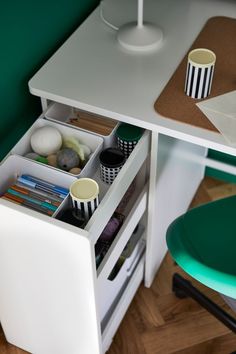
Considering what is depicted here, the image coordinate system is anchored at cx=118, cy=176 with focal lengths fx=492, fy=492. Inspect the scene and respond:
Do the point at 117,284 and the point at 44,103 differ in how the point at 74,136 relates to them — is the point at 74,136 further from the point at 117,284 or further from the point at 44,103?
the point at 117,284

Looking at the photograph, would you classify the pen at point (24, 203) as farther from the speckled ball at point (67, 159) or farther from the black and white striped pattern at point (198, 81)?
the black and white striped pattern at point (198, 81)

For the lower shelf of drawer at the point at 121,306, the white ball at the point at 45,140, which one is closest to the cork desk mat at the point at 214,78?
the white ball at the point at 45,140

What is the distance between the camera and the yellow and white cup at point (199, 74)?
117 cm

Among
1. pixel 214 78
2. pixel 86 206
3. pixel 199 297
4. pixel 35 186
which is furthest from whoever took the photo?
pixel 199 297

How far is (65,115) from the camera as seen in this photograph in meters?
1.37

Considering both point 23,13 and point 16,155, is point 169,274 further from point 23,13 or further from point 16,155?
point 23,13

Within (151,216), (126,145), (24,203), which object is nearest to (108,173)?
(126,145)

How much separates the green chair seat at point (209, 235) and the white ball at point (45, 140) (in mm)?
352

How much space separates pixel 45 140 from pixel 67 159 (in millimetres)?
74

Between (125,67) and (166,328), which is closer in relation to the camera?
(125,67)

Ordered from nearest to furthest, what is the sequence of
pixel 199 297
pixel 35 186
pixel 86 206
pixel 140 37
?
pixel 86 206 → pixel 35 186 → pixel 140 37 → pixel 199 297

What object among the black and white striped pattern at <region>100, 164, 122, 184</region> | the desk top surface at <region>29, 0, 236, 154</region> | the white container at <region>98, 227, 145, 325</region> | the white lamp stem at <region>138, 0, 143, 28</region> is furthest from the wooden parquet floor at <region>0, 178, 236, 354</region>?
the white lamp stem at <region>138, 0, 143, 28</region>

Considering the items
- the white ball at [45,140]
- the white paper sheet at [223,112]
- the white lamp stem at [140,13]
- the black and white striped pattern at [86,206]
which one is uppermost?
the white lamp stem at [140,13]

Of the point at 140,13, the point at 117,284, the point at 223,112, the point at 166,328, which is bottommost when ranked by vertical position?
the point at 166,328
